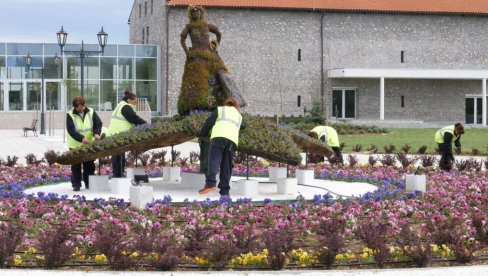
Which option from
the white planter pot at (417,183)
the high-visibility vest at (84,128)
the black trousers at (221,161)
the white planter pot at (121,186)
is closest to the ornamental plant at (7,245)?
the black trousers at (221,161)

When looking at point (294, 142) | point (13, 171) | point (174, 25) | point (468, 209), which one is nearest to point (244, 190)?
point (294, 142)

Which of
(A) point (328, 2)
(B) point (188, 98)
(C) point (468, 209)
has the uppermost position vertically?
(A) point (328, 2)

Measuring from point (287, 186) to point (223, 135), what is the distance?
196 centimetres

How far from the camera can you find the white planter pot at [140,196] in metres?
13.7

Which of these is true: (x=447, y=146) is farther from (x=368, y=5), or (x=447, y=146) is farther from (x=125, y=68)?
(x=368, y=5)

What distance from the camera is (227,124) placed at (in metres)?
15.1

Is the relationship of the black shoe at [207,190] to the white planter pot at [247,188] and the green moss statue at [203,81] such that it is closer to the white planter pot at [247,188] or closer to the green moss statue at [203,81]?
the white planter pot at [247,188]

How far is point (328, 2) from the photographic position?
2571 inches

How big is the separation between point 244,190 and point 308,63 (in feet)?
162

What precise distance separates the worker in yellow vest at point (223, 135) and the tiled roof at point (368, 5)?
155 ft

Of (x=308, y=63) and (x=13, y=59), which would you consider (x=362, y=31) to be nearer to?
(x=308, y=63)

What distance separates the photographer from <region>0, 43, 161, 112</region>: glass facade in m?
63.1

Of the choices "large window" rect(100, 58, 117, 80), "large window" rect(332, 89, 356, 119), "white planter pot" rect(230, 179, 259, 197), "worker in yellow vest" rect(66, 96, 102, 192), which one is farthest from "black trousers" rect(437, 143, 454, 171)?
"large window" rect(100, 58, 117, 80)

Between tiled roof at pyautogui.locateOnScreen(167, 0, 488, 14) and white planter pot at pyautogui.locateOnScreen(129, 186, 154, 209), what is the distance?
48.6 metres
